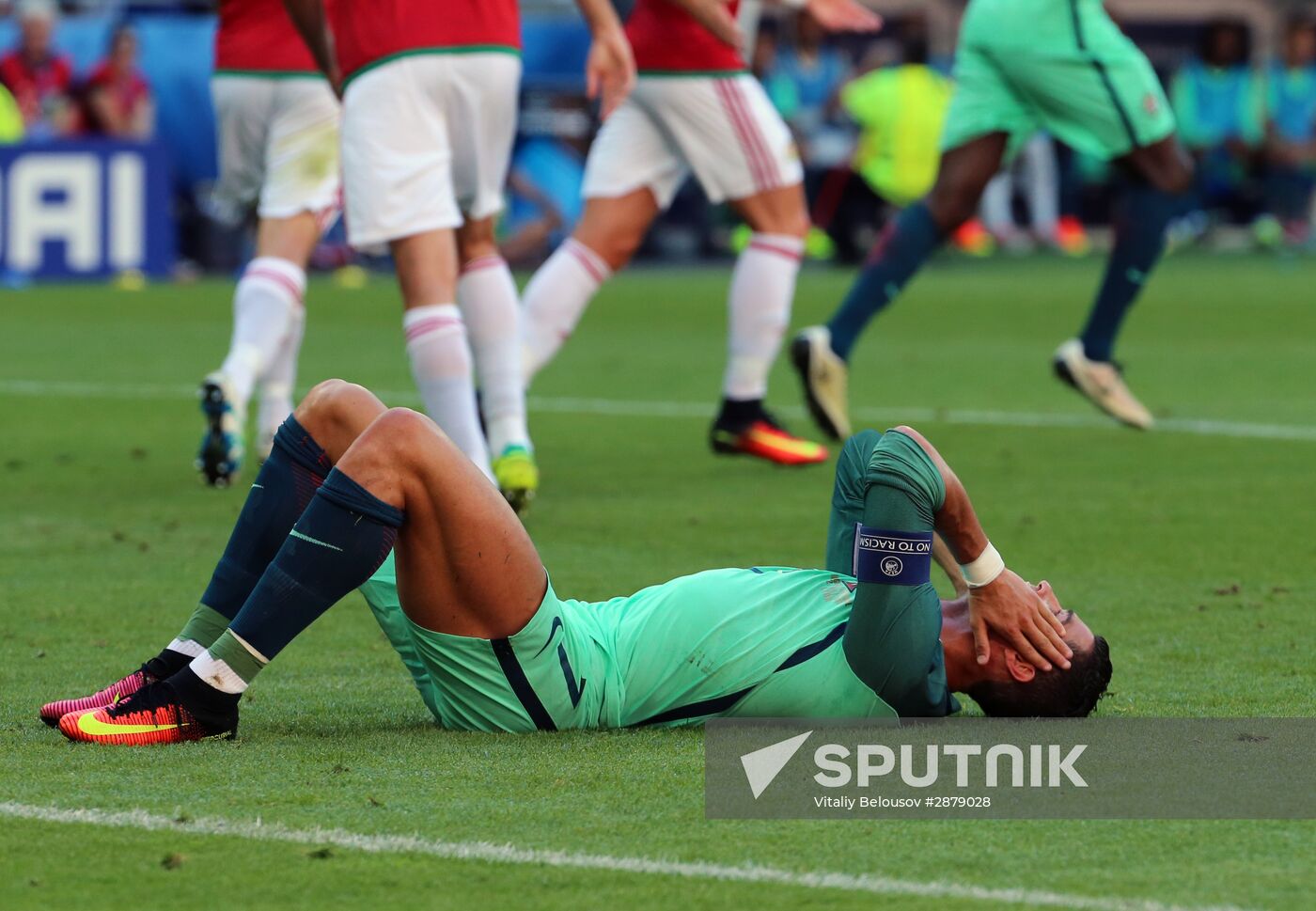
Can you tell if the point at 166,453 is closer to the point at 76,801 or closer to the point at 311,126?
the point at 311,126

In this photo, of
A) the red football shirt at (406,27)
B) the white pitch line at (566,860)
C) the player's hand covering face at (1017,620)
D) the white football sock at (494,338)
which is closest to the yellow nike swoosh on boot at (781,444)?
the white football sock at (494,338)

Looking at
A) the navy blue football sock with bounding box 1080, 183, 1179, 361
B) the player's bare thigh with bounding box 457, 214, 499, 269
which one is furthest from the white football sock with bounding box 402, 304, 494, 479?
the navy blue football sock with bounding box 1080, 183, 1179, 361

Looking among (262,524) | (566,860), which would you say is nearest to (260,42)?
(262,524)

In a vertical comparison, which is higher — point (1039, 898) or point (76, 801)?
point (1039, 898)

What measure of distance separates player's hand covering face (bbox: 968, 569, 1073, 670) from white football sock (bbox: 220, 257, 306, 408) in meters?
3.74

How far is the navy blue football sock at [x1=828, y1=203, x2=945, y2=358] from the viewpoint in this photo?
28.9ft

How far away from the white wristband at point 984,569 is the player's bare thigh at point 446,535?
724 mm

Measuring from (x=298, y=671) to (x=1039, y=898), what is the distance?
2159 millimetres

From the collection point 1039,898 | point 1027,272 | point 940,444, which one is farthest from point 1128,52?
point 1027,272

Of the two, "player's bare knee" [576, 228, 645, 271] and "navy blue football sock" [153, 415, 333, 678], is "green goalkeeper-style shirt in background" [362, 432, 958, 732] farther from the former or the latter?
"player's bare knee" [576, 228, 645, 271]

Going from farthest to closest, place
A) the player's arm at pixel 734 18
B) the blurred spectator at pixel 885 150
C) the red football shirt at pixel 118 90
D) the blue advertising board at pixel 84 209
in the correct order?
the blurred spectator at pixel 885 150 < the red football shirt at pixel 118 90 < the blue advertising board at pixel 84 209 < the player's arm at pixel 734 18

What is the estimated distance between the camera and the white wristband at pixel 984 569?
4188mm

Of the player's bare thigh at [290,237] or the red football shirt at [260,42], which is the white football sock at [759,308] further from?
the red football shirt at [260,42]

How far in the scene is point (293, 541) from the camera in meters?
4.07
